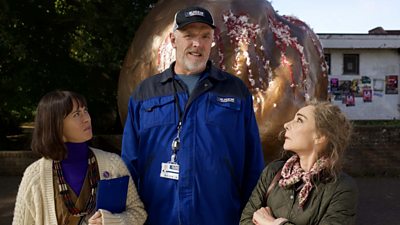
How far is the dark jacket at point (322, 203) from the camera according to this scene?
2.07 meters

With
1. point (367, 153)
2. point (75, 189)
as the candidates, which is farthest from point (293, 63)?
point (367, 153)

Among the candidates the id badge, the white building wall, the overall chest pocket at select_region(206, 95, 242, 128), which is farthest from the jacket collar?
the white building wall

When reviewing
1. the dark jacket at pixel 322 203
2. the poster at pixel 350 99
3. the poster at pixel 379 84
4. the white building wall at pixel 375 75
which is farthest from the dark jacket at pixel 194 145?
the poster at pixel 379 84

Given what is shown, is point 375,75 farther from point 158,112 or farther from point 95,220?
point 95,220

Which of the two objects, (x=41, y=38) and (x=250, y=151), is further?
(x=41, y=38)

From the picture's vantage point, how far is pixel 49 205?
7.33 feet

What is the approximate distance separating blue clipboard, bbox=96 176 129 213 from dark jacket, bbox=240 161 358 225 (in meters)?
0.67

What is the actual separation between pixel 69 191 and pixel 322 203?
114cm

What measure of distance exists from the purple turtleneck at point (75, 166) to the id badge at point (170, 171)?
38cm

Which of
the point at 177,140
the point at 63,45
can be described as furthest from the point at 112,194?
the point at 63,45

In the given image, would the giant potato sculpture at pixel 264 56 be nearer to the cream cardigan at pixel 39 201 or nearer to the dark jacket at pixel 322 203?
the dark jacket at pixel 322 203

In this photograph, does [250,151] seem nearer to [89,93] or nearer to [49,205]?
[49,205]

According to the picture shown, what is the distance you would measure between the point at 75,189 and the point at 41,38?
22.7ft

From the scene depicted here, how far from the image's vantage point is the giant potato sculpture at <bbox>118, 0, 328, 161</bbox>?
396cm
